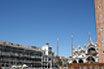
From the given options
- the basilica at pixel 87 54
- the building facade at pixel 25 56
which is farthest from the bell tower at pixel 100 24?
the building facade at pixel 25 56

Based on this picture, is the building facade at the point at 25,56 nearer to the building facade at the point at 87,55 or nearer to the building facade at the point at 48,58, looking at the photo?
the building facade at the point at 48,58

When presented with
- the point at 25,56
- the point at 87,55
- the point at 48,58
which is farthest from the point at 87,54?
the point at 25,56

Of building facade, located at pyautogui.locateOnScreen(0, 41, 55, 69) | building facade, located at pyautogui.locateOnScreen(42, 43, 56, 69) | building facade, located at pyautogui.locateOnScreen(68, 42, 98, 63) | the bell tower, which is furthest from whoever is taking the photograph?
building facade, located at pyautogui.locateOnScreen(42, 43, 56, 69)

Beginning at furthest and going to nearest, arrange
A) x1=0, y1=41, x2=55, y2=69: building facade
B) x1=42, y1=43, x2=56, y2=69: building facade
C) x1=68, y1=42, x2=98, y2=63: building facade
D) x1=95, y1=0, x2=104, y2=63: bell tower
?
x1=42, y1=43, x2=56, y2=69: building facade, x1=68, y1=42, x2=98, y2=63: building facade, x1=0, y1=41, x2=55, y2=69: building facade, x1=95, y1=0, x2=104, y2=63: bell tower

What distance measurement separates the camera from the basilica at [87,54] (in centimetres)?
6485

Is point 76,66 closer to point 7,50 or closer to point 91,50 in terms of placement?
point 7,50

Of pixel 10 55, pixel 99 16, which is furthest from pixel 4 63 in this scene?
pixel 99 16

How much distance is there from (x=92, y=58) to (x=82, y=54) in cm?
603

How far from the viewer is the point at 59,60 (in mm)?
90625

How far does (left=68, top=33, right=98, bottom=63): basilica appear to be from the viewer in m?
64.8

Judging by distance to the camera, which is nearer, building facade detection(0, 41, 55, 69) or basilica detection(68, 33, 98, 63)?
building facade detection(0, 41, 55, 69)

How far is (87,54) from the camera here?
69.1m

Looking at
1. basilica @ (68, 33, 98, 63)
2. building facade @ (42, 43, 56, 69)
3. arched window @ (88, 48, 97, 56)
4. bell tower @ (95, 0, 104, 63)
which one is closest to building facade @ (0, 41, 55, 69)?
building facade @ (42, 43, 56, 69)

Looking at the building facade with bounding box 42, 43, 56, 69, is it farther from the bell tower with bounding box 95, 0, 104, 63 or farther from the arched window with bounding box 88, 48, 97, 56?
the bell tower with bounding box 95, 0, 104, 63
